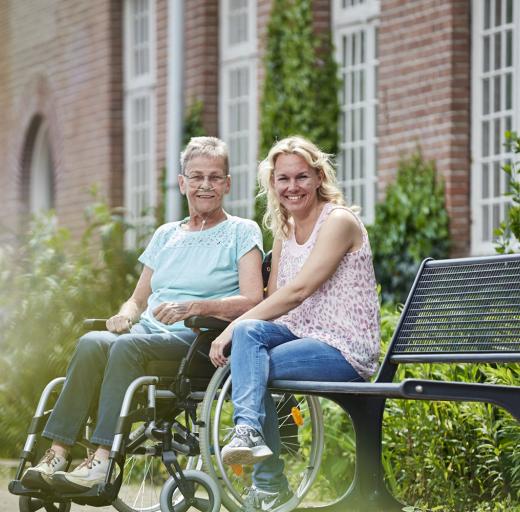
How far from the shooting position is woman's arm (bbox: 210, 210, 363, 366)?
5766mm

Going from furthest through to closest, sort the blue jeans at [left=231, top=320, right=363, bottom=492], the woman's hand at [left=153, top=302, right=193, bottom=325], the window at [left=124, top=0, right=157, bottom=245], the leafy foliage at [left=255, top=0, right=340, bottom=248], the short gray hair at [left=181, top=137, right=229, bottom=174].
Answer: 1. the window at [left=124, top=0, right=157, bottom=245]
2. the leafy foliage at [left=255, top=0, right=340, bottom=248]
3. the short gray hair at [left=181, top=137, right=229, bottom=174]
4. the woman's hand at [left=153, top=302, right=193, bottom=325]
5. the blue jeans at [left=231, top=320, right=363, bottom=492]

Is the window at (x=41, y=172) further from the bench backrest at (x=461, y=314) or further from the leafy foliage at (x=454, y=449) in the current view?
the bench backrest at (x=461, y=314)

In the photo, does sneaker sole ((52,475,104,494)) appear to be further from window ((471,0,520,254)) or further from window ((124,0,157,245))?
window ((124,0,157,245))

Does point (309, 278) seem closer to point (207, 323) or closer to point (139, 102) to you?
point (207, 323)

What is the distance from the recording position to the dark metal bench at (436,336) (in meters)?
5.64

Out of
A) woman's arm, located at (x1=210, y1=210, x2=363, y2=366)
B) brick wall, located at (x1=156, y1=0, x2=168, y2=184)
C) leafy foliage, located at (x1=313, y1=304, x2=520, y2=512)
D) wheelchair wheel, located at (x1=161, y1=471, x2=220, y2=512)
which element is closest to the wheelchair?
wheelchair wheel, located at (x1=161, y1=471, x2=220, y2=512)

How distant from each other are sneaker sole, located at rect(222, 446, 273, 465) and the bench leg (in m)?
0.49

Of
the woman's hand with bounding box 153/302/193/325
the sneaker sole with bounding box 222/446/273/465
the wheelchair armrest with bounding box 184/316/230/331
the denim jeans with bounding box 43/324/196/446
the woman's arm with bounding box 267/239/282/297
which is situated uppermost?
the woman's arm with bounding box 267/239/282/297

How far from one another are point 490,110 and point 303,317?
15.0ft

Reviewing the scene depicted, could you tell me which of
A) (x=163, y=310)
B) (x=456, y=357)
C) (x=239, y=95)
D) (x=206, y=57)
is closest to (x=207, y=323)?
(x=163, y=310)

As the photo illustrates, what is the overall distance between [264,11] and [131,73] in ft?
10.00

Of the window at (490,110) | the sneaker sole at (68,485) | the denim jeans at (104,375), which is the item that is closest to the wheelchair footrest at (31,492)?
the sneaker sole at (68,485)

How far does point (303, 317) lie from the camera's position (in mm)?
5918

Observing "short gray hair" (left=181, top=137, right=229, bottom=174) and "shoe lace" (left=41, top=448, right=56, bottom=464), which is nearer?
"shoe lace" (left=41, top=448, right=56, bottom=464)
